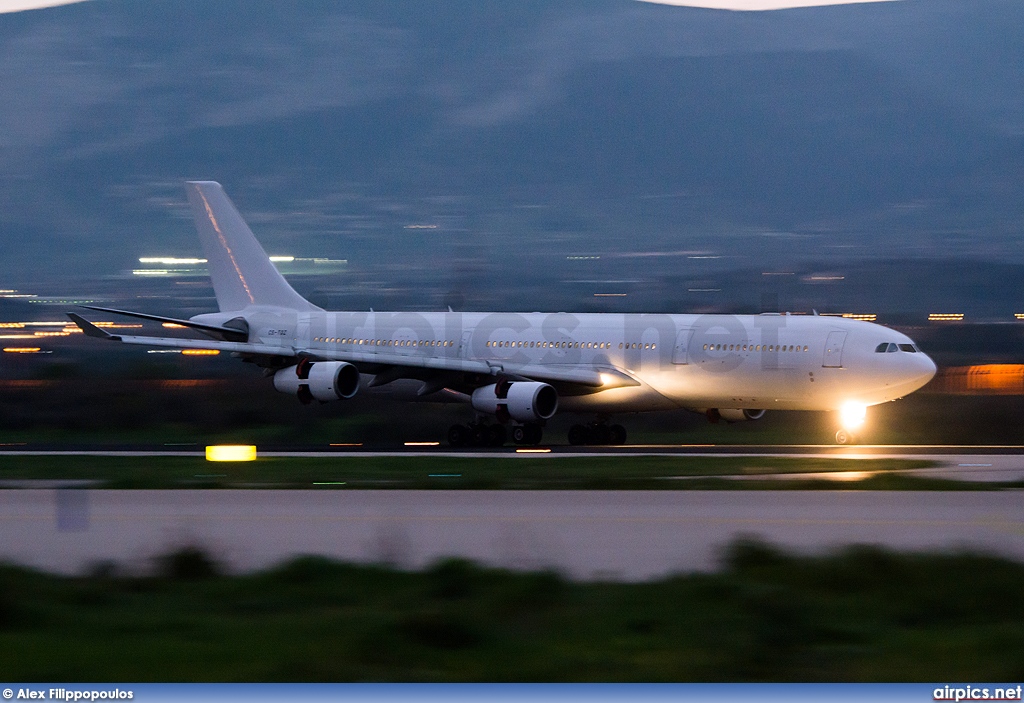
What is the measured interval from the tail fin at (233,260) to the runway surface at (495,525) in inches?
904

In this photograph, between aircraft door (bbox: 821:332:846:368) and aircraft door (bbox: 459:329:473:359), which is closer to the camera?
aircraft door (bbox: 821:332:846:368)

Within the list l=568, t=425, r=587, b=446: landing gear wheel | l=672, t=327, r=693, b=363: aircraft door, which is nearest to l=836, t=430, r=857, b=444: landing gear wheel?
l=672, t=327, r=693, b=363: aircraft door

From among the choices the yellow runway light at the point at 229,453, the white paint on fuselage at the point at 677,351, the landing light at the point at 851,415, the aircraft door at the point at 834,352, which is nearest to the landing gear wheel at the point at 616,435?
the white paint on fuselage at the point at 677,351

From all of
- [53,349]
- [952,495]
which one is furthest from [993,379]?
[53,349]

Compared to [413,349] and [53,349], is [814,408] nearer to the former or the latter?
[413,349]

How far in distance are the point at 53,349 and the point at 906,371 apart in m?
65.7

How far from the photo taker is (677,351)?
38.4 m

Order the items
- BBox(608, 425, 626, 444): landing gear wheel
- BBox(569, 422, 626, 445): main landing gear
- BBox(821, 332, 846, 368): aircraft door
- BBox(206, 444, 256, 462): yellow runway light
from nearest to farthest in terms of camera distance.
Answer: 1. BBox(206, 444, 256, 462): yellow runway light
2. BBox(821, 332, 846, 368): aircraft door
3. BBox(569, 422, 626, 445): main landing gear
4. BBox(608, 425, 626, 444): landing gear wheel

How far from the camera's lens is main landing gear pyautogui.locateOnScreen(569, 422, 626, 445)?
40344 millimetres

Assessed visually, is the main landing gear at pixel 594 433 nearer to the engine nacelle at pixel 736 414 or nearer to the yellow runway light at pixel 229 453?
the engine nacelle at pixel 736 414

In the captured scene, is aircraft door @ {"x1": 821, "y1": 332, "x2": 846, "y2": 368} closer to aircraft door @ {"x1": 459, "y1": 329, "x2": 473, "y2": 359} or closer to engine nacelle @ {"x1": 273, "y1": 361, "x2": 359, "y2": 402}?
aircraft door @ {"x1": 459, "y1": 329, "x2": 473, "y2": 359}

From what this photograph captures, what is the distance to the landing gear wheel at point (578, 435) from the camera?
4034 centimetres

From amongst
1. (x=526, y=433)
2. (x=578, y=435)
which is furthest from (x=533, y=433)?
(x=578, y=435)

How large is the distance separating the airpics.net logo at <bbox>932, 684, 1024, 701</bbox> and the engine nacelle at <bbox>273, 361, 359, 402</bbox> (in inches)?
1224
